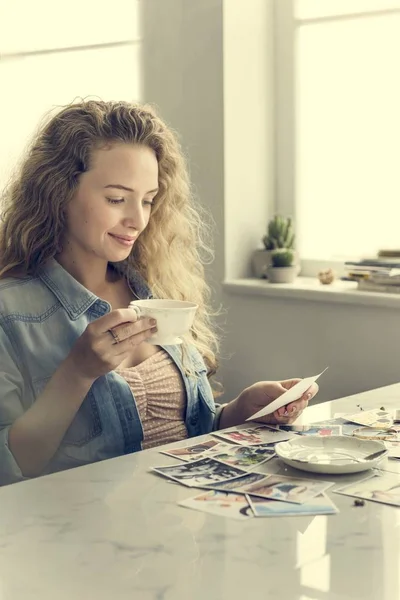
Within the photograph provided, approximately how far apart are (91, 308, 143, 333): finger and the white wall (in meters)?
1.61

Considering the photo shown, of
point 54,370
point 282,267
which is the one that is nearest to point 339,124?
point 282,267

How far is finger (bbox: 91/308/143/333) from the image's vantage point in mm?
1567

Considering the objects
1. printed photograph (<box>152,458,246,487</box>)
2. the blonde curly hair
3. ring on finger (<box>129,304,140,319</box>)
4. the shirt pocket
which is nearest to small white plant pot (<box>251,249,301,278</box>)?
the blonde curly hair

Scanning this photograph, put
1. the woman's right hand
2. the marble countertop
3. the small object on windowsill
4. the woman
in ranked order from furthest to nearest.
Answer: the small object on windowsill, the woman, the woman's right hand, the marble countertop

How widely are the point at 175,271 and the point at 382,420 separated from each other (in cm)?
63

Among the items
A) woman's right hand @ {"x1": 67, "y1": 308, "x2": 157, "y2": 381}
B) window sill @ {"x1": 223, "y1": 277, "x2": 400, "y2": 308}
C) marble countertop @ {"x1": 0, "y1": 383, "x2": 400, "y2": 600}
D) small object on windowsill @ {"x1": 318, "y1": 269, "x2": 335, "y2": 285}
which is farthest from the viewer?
small object on windowsill @ {"x1": 318, "y1": 269, "x2": 335, "y2": 285}

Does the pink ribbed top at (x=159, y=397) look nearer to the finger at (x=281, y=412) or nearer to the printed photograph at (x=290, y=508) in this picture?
the finger at (x=281, y=412)

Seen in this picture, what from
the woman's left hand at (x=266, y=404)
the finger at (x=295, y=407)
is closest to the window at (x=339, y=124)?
the woman's left hand at (x=266, y=404)

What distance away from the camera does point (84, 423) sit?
1790mm

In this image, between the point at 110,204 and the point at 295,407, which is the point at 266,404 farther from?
the point at 110,204

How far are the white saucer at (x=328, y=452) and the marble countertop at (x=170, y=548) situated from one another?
3 centimetres

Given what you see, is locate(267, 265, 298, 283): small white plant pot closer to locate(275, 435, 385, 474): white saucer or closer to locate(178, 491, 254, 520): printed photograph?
locate(275, 435, 385, 474): white saucer

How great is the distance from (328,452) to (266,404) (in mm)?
366

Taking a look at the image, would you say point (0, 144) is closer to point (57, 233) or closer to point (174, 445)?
point (57, 233)
